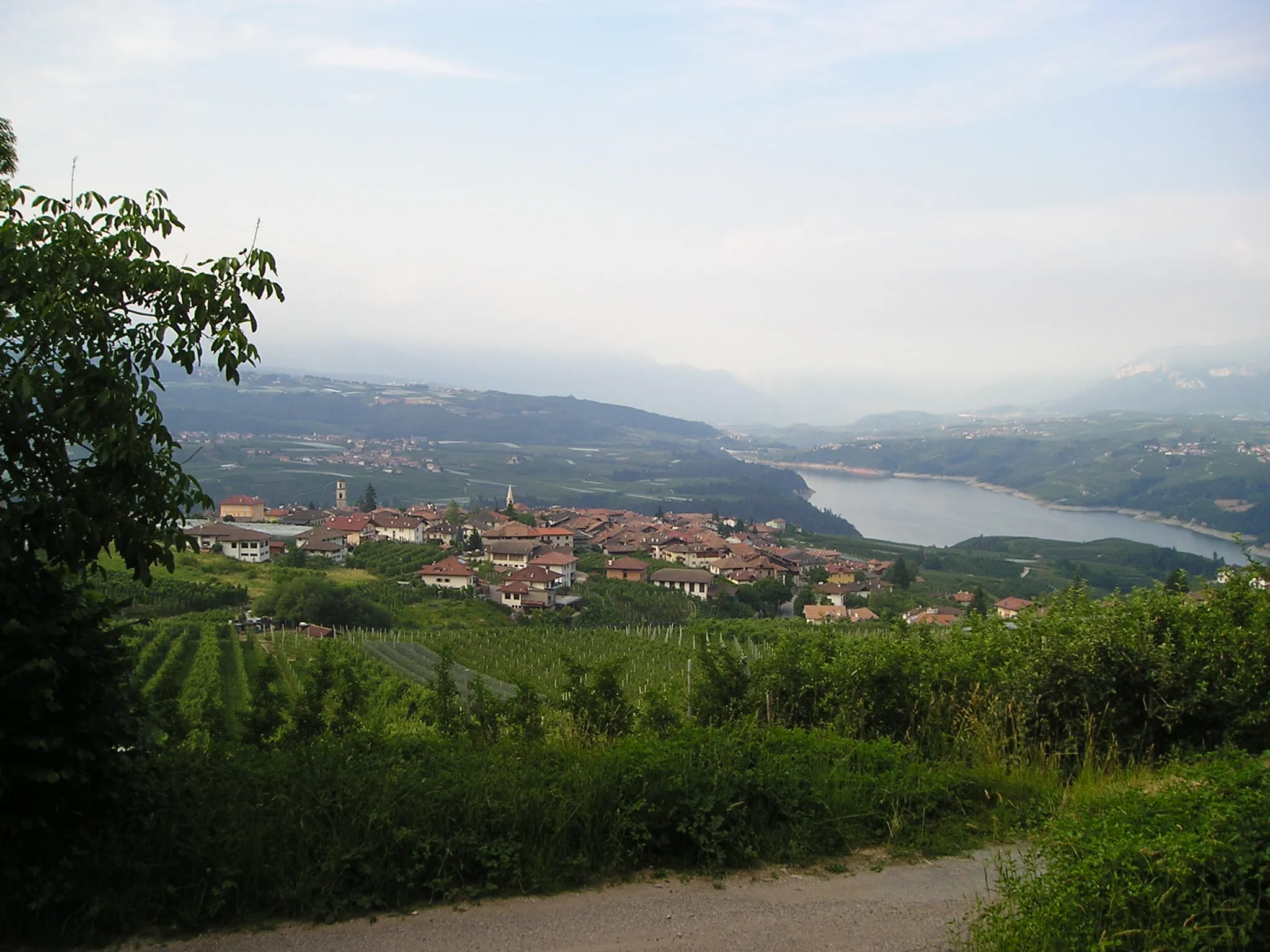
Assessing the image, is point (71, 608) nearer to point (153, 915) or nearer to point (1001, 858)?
point (153, 915)

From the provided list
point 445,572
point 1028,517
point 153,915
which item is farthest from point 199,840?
point 1028,517

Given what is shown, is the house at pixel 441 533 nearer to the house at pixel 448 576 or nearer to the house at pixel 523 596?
the house at pixel 448 576

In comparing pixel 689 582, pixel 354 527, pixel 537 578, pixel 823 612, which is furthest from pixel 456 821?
pixel 354 527

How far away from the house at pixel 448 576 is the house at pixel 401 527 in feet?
55.2

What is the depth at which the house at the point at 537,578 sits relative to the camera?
51.5m

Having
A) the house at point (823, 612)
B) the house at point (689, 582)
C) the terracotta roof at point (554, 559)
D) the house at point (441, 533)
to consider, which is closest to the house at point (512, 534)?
the house at point (441, 533)

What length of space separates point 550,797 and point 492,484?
139254 millimetres

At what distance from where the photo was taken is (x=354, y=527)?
67.4 m

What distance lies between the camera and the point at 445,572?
51.9 metres

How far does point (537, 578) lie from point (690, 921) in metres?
49.6

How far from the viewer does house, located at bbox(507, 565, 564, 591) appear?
51.5 meters

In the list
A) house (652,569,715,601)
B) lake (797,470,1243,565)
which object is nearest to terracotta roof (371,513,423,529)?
house (652,569,715,601)

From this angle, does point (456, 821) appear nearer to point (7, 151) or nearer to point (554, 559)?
point (7, 151)

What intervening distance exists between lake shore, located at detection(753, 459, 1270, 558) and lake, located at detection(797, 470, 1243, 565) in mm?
1050
